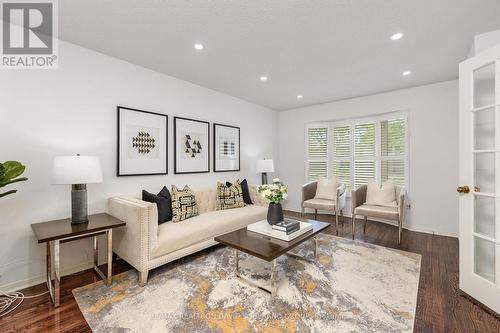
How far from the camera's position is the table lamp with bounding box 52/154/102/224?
202 cm

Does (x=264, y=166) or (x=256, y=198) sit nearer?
(x=256, y=198)

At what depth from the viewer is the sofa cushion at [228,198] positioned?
354cm

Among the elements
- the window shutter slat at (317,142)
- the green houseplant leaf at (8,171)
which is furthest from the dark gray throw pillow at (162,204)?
the window shutter slat at (317,142)

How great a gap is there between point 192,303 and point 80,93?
2.49m

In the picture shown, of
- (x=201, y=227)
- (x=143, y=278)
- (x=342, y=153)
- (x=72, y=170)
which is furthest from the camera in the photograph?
(x=342, y=153)

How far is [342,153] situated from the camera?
4.83 metres

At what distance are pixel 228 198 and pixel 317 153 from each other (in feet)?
8.47

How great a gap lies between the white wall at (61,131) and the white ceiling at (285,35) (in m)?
0.26

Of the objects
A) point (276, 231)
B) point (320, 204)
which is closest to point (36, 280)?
point (276, 231)

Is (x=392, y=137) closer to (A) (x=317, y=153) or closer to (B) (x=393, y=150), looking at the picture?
(B) (x=393, y=150)

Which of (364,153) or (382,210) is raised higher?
(364,153)

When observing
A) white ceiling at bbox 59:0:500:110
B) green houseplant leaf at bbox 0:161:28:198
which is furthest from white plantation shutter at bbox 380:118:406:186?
green houseplant leaf at bbox 0:161:28:198

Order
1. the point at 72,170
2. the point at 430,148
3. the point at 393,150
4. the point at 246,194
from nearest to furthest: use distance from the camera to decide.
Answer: the point at 72,170, the point at 430,148, the point at 246,194, the point at 393,150

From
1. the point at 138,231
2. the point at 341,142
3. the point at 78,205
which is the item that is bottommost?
the point at 138,231
